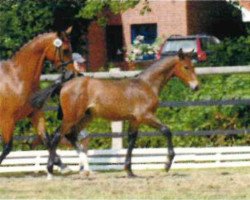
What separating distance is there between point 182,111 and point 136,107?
→ 10.8ft

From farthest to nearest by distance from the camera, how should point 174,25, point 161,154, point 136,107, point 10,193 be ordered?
point 174,25 → point 161,154 → point 136,107 → point 10,193

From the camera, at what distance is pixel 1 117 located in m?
15.4

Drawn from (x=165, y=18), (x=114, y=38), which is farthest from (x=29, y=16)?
(x=114, y=38)

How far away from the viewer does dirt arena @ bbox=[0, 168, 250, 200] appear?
12867mm

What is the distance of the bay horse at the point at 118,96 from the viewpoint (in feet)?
50.2

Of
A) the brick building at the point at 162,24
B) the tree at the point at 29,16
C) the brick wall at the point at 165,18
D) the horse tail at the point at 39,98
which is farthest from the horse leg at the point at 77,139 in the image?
the brick building at the point at 162,24

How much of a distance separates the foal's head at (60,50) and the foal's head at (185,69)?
60.7 inches

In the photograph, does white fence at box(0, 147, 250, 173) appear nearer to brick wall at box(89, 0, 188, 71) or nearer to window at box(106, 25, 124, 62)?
brick wall at box(89, 0, 188, 71)

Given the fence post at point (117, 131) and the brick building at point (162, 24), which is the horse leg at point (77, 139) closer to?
the fence post at point (117, 131)

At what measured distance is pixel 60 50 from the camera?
15.3m

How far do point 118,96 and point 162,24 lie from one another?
2217 cm

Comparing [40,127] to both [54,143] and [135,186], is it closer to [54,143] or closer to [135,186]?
[54,143]

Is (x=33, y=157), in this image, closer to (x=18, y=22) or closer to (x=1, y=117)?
(x=1, y=117)

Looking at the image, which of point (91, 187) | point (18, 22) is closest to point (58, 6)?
point (18, 22)
